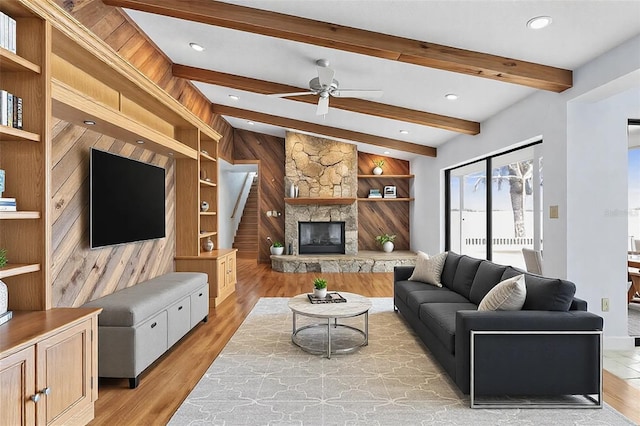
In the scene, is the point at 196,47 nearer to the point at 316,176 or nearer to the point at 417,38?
the point at 417,38

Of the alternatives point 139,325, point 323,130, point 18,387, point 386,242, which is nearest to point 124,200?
point 139,325

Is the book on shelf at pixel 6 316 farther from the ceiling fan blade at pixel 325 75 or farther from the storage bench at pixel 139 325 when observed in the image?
the ceiling fan blade at pixel 325 75

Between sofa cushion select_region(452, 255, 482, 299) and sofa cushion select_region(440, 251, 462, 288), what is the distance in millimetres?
99

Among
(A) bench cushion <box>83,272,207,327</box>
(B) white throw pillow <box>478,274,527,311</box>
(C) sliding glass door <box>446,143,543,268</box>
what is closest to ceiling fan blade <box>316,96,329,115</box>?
(A) bench cushion <box>83,272,207,327</box>

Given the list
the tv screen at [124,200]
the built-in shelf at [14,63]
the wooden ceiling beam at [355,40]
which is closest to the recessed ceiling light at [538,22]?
the wooden ceiling beam at [355,40]

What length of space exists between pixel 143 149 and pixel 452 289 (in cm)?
381

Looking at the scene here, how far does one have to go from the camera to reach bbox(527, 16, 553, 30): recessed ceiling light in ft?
9.04

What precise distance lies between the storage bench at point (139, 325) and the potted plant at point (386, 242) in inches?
236

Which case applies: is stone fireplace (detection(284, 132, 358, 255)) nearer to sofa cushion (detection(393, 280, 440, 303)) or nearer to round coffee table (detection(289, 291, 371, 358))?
sofa cushion (detection(393, 280, 440, 303))

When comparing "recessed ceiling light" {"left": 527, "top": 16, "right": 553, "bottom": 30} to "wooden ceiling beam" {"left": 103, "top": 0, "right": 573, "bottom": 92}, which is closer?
"recessed ceiling light" {"left": 527, "top": 16, "right": 553, "bottom": 30}

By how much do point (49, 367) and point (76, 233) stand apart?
148cm

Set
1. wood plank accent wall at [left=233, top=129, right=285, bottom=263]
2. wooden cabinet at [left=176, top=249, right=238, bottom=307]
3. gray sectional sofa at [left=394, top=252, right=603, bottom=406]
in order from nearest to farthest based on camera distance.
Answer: gray sectional sofa at [left=394, top=252, right=603, bottom=406] < wooden cabinet at [left=176, top=249, right=238, bottom=307] < wood plank accent wall at [left=233, top=129, right=285, bottom=263]

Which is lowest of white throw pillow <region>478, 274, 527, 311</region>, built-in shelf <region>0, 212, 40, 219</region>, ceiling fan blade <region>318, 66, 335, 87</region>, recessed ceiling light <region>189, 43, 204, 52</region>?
white throw pillow <region>478, 274, 527, 311</region>

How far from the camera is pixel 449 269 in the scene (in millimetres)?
4434
